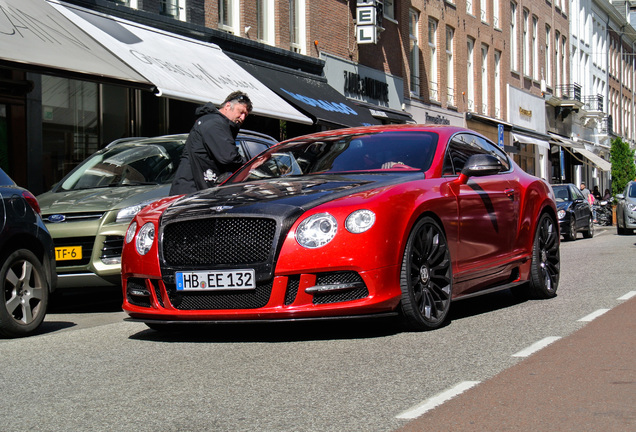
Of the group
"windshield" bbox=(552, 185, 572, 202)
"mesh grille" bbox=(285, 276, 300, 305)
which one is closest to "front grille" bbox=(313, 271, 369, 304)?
"mesh grille" bbox=(285, 276, 300, 305)

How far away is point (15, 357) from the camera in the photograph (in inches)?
253

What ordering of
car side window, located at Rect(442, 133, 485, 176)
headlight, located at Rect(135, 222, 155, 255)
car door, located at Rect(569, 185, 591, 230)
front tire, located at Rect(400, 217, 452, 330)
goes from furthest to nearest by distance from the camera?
car door, located at Rect(569, 185, 591, 230), car side window, located at Rect(442, 133, 485, 176), headlight, located at Rect(135, 222, 155, 255), front tire, located at Rect(400, 217, 452, 330)

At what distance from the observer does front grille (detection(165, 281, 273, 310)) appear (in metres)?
6.35

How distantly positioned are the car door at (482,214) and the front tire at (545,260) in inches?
19.5

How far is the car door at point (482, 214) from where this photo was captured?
755 centimetres

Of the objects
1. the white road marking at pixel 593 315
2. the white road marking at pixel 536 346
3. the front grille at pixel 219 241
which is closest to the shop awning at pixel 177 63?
the front grille at pixel 219 241

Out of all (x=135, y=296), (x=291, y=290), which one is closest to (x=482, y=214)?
(x=291, y=290)

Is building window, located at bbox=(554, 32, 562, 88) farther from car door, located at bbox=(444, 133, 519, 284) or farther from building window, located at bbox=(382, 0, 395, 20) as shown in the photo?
car door, located at bbox=(444, 133, 519, 284)

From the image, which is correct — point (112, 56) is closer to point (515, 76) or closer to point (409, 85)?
point (409, 85)

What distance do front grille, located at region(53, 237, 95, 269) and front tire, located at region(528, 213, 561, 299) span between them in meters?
4.07

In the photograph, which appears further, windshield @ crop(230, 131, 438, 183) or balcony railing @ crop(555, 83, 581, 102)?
balcony railing @ crop(555, 83, 581, 102)

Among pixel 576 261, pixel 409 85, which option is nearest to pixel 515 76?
pixel 409 85

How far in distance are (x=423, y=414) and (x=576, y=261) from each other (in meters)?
11.1

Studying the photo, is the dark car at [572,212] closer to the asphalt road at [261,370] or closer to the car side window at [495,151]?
the car side window at [495,151]
